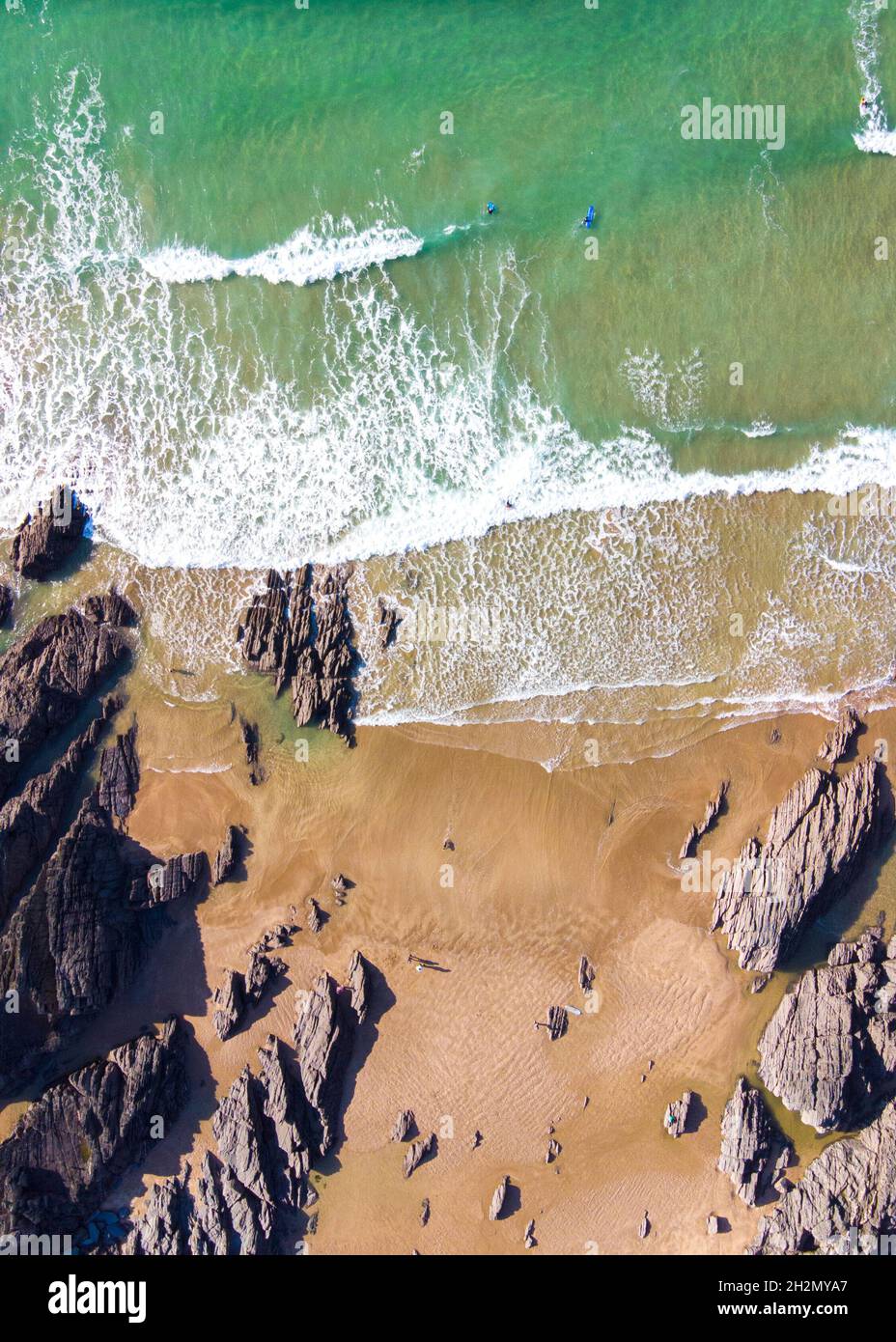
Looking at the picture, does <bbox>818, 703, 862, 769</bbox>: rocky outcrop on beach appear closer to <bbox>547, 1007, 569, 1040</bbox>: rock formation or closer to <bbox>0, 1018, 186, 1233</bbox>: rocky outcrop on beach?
<bbox>547, 1007, 569, 1040</bbox>: rock formation

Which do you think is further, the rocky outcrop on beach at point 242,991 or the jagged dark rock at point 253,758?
the jagged dark rock at point 253,758

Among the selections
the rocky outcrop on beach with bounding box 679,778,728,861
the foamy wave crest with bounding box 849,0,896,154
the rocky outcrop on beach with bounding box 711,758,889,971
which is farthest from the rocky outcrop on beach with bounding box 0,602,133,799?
the foamy wave crest with bounding box 849,0,896,154

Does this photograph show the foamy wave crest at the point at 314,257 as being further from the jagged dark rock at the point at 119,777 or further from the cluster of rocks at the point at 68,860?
the jagged dark rock at the point at 119,777

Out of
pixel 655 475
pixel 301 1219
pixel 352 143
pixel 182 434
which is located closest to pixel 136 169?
pixel 352 143

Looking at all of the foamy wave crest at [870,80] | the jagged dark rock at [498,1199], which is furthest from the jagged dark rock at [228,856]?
the foamy wave crest at [870,80]

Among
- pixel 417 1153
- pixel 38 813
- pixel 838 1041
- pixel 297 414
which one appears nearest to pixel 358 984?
pixel 417 1153

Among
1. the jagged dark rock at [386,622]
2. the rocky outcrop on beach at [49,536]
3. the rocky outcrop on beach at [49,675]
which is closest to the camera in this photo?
the rocky outcrop on beach at [49,675]

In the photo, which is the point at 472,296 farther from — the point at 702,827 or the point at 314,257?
the point at 702,827
